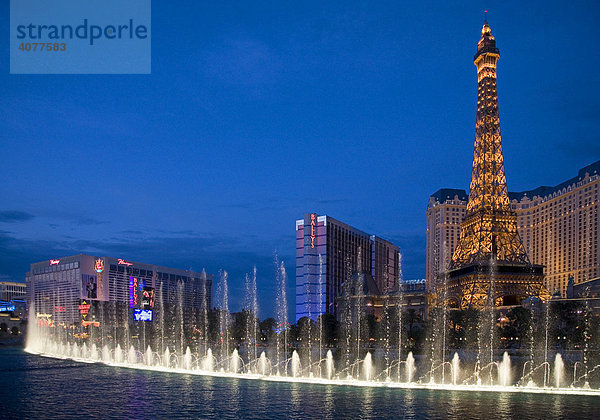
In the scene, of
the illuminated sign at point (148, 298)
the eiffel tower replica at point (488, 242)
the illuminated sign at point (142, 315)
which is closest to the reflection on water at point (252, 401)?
the eiffel tower replica at point (488, 242)

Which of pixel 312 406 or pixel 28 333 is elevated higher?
pixel 312 406

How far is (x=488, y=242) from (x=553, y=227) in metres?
56.5

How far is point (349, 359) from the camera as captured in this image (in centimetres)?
5638

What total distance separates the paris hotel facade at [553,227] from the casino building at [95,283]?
6744 cm

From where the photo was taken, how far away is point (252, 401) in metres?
29.6

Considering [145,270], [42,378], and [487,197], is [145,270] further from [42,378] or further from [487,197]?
[42,378]

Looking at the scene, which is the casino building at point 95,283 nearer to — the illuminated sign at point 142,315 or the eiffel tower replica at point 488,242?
the illuminated sign at point 142,315

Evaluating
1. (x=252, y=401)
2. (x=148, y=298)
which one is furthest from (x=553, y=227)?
(x=252, y=401)

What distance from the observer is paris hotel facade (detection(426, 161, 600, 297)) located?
117875 mm

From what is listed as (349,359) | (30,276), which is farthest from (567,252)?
(30,276)

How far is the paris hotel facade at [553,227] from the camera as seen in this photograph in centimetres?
11788

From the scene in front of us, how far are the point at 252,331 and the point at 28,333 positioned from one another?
66.3 meters

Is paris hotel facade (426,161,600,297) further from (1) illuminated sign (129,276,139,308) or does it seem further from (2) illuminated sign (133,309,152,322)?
(1) illuminated sign (129,276,139,308)

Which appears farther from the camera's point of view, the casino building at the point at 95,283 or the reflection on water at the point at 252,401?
the casino building at the point at 95,283
